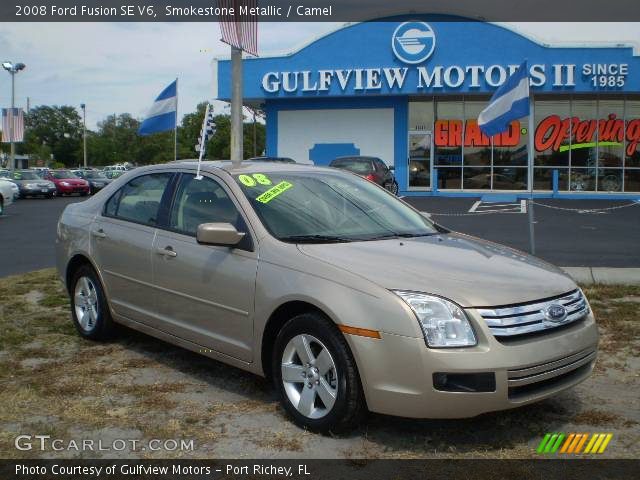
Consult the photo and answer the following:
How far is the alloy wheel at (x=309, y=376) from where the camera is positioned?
411 cm

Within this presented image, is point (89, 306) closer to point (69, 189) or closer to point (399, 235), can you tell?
point (399, 235)

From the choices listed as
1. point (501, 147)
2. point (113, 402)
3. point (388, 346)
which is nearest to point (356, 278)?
point (388, 346)

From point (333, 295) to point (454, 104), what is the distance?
26.3m

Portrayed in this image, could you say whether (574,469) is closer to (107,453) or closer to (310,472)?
(310,472)

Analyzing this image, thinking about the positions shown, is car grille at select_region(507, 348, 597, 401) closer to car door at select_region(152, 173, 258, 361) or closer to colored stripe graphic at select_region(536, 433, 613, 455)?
colored stripe graphic at select_region(536, 433, 613, 455)

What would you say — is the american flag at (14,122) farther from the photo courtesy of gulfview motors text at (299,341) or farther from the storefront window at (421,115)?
the photo courtesy of gulfview motors text at (299,341)

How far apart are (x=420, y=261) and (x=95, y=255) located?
123 inches

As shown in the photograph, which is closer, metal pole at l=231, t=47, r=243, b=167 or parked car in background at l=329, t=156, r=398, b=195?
metal pole at l=231, t=47, r=243, b=167

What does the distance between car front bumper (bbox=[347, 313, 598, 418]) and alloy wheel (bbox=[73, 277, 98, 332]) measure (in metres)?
3.16

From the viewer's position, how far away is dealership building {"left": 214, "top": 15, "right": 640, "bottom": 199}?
88.6 feet

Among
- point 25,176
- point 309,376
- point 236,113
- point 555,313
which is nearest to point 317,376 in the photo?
point 309,376

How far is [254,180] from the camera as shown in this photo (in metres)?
5.20

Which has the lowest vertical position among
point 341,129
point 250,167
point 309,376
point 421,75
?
point 309,376

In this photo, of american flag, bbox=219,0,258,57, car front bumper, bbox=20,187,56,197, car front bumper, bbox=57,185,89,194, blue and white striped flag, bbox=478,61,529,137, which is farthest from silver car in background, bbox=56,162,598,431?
car front bumper, bbox=57,185,89,194
